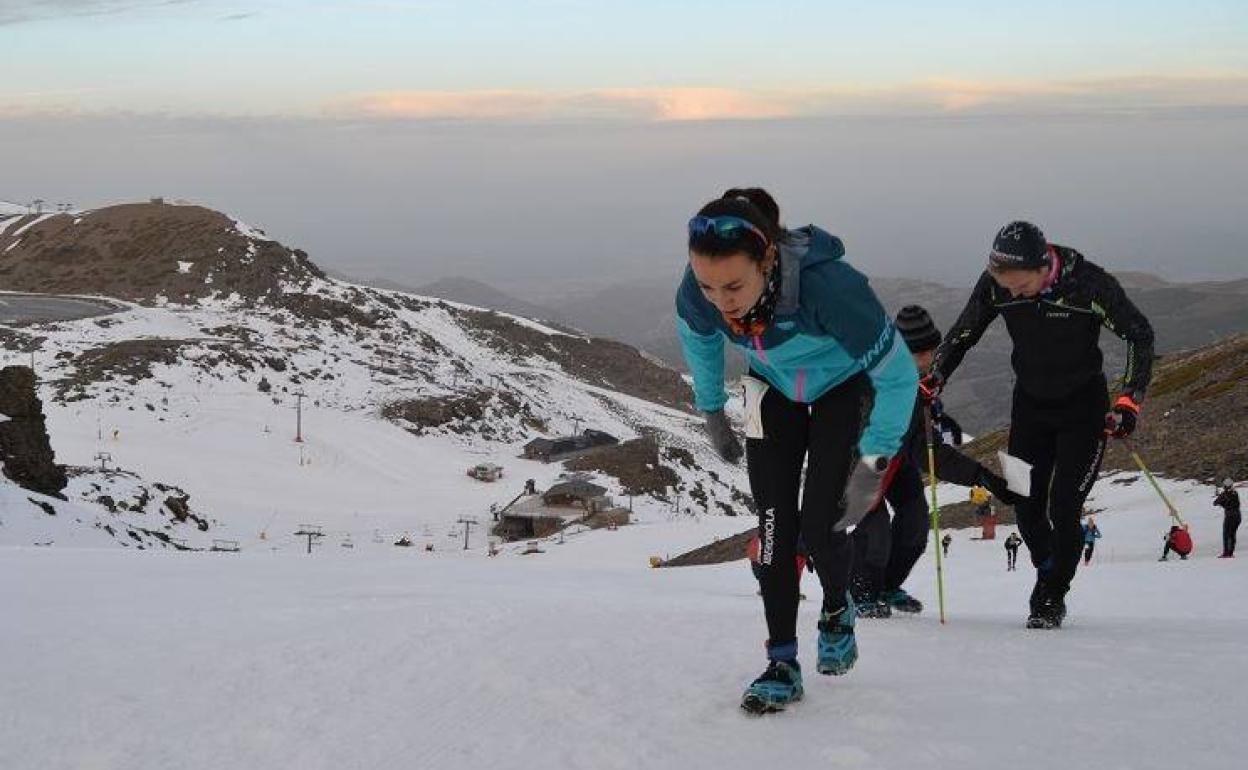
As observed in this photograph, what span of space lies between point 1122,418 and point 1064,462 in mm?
459

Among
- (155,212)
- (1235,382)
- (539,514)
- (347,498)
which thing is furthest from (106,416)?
(155,212)

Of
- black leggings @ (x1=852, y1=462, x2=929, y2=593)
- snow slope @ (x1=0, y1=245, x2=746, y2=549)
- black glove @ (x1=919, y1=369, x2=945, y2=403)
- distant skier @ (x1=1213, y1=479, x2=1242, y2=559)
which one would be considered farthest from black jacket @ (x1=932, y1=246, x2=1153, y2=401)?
snow slope @ (x1=0, y1=245, x2=746, y2=549)

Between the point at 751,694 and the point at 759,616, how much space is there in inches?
107

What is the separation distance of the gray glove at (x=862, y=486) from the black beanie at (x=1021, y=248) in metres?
2.52

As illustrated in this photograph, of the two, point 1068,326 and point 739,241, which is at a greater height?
point 739,241

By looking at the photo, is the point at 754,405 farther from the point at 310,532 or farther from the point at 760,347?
the point at 310,532

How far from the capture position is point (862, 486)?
4941mm

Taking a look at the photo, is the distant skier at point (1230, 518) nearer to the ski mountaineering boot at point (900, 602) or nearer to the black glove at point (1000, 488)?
the black glove at point (1000, 488)

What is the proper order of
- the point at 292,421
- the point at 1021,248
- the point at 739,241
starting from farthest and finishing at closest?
1. the point at 292,421
2. the point at 1021,248
3. the point at 739,241

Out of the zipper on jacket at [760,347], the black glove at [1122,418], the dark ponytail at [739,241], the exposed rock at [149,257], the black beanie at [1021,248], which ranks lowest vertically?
the exposed rock at [149,257]

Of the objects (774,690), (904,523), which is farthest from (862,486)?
(904,523)

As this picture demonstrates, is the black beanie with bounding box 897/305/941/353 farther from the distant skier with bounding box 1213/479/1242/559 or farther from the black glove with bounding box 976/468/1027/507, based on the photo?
the distant skier with bounding box 1213/479/1242/559

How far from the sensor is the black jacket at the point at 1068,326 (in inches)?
275

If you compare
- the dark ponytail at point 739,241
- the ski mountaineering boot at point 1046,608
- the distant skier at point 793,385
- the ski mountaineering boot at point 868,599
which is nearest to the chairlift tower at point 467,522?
the ski mountaineering boot at point 868,599
